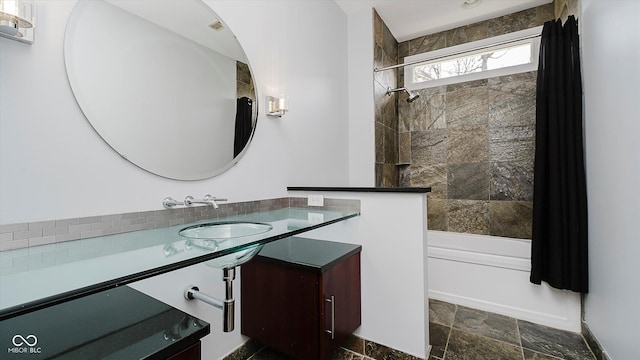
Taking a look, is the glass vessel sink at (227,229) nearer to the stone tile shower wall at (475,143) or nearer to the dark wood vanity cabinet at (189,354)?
the dark wood vanity cabinet at (189,354)

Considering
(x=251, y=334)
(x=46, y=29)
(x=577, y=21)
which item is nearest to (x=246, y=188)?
(x=251, y=334)

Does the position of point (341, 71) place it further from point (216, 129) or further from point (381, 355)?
point (381, 355)

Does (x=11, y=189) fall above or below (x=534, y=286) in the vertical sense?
above

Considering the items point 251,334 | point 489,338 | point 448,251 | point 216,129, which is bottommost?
point 489,338

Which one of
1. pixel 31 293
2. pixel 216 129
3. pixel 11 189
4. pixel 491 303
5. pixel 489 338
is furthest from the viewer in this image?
pixel 491 303

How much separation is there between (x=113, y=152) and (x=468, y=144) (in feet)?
10.5

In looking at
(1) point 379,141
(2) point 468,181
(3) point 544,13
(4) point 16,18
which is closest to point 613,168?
(2) point 468,181

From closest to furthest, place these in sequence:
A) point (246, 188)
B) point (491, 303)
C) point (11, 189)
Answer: point (11, 189) → point (246, 188) → point (491, 303)

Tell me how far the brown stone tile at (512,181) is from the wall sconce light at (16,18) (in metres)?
3.49

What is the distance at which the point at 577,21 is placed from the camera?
196 centimetres

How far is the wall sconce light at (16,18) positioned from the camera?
2.60 feet

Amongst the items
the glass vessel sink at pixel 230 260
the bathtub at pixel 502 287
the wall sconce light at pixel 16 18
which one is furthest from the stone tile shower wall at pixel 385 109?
the wall sconce light at pixel 16 18

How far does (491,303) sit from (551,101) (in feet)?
5.39

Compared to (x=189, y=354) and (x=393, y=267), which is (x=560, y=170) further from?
(x=189, y=354)
